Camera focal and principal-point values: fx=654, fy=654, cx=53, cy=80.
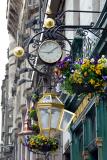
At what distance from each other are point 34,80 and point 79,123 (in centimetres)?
2150

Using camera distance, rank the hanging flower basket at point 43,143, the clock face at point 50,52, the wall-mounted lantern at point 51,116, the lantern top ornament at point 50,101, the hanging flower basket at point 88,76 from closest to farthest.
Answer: the hanging flower basket at point 88,76 → the wall-mounted lantern at point 51,116 → the lantern top ornament at point 50,101 → the clock face at point 50,52 → the hanging flower basket at point 43,143

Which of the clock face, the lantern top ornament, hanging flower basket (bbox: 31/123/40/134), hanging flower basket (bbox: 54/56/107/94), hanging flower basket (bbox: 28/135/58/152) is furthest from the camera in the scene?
hanging flower basket (bbox: 31/123/40/134)

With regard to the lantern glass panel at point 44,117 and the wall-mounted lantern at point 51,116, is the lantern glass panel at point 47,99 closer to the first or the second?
the wall-mounted lantern at point 51,116

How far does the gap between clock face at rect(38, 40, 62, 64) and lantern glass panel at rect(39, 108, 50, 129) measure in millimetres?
1331

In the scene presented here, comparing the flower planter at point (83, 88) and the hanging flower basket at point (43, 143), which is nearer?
the flower planter at point (83, 88)

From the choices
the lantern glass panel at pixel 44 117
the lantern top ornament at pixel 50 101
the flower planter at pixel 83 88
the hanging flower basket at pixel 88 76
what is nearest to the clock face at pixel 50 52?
the lantern top ornament at pixel 50 101

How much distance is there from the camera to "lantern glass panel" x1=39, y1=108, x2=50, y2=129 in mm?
16181

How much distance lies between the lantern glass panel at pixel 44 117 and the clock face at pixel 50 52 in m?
1.33

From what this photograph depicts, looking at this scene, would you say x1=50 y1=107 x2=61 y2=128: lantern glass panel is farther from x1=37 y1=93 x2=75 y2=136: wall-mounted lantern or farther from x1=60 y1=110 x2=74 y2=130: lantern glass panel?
x1=60 y1=110 x2=74 y2=130: lantern glass panel

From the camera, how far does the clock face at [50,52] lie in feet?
54.2

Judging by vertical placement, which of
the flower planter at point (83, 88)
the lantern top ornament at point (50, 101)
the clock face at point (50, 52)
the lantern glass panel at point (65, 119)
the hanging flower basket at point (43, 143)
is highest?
the clock face at point (50, 52)

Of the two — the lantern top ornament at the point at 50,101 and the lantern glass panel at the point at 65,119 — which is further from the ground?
the lantern top ornament at the point at 50,101

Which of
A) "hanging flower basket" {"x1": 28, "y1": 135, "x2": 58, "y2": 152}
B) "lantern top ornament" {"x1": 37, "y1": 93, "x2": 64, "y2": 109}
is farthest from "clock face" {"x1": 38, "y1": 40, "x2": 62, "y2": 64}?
"hanging flower basket" {"x1": 28, "y1": 135, "x2": 58, "y2": 152}

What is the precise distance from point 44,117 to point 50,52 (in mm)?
1631
